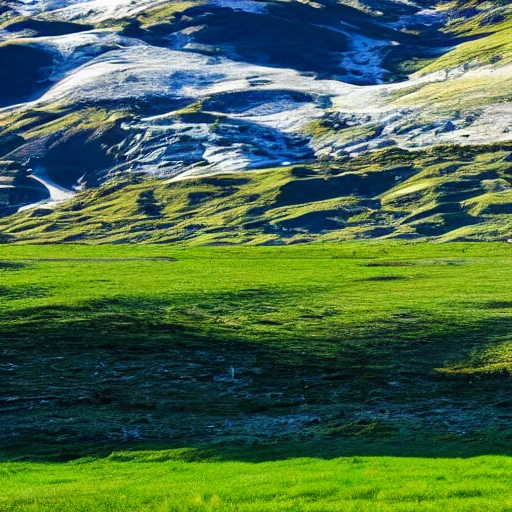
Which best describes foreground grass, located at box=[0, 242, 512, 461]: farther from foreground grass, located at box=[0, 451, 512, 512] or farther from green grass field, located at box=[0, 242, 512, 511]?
foreground grass, located at box=[0, 451, 512, 512]

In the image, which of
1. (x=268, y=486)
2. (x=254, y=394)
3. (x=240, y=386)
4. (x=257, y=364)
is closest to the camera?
(x=268, y=486)

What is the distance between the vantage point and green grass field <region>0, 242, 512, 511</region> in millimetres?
30781

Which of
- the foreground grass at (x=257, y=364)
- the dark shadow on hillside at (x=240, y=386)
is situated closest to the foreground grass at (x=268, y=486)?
the dark shadow on hillside at (x=240, y=386)

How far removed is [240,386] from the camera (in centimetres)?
5022

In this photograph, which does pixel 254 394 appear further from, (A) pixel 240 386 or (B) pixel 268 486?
(B) pixel 268 486

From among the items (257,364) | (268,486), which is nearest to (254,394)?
(257,364)

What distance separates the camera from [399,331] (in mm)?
61812

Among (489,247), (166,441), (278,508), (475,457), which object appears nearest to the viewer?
(278,508)

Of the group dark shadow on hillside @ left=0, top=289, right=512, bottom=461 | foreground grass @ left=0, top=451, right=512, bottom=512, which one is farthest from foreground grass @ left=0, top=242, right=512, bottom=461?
foreground grass @ left=0, top=451, right=512, bottom=512

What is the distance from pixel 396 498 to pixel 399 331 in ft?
110

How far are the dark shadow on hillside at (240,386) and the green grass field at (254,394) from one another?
139mm

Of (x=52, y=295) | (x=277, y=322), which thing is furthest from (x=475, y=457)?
(x=52, y=295)

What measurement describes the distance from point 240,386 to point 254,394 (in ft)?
5.72

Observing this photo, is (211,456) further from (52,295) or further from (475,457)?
(52,295)
